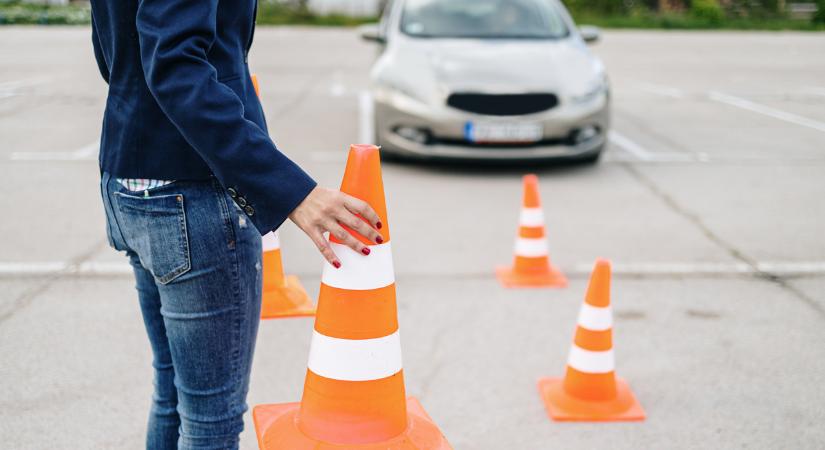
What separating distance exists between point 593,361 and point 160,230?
205 centimetres

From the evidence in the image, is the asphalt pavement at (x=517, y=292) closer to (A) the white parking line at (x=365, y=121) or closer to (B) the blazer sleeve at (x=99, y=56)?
(A) the white parking line at (x=365, y=121)

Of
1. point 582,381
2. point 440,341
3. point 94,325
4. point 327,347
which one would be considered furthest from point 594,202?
point 327,347

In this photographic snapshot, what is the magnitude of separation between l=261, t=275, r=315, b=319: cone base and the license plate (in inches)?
128

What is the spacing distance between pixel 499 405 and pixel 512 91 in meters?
4.24

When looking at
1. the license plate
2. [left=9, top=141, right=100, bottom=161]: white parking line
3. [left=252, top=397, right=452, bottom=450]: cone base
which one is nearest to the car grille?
the license plate

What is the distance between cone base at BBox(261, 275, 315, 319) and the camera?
406 centimetres

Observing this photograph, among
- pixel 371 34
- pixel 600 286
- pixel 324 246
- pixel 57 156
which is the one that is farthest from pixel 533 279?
pixel 57 156

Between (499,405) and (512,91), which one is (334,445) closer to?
(499,405)

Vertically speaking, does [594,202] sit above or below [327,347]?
below

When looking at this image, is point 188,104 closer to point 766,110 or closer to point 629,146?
point 629,146

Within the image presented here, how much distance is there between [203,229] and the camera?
175 cm

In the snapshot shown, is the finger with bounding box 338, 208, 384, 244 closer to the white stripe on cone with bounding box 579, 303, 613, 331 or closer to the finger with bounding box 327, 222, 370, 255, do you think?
the finger with bounding box 327, 222, 370, 255

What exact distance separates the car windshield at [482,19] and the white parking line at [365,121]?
3.42 feet

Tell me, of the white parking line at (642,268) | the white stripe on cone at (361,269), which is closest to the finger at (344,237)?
the white stripe on cone at (361,269)
